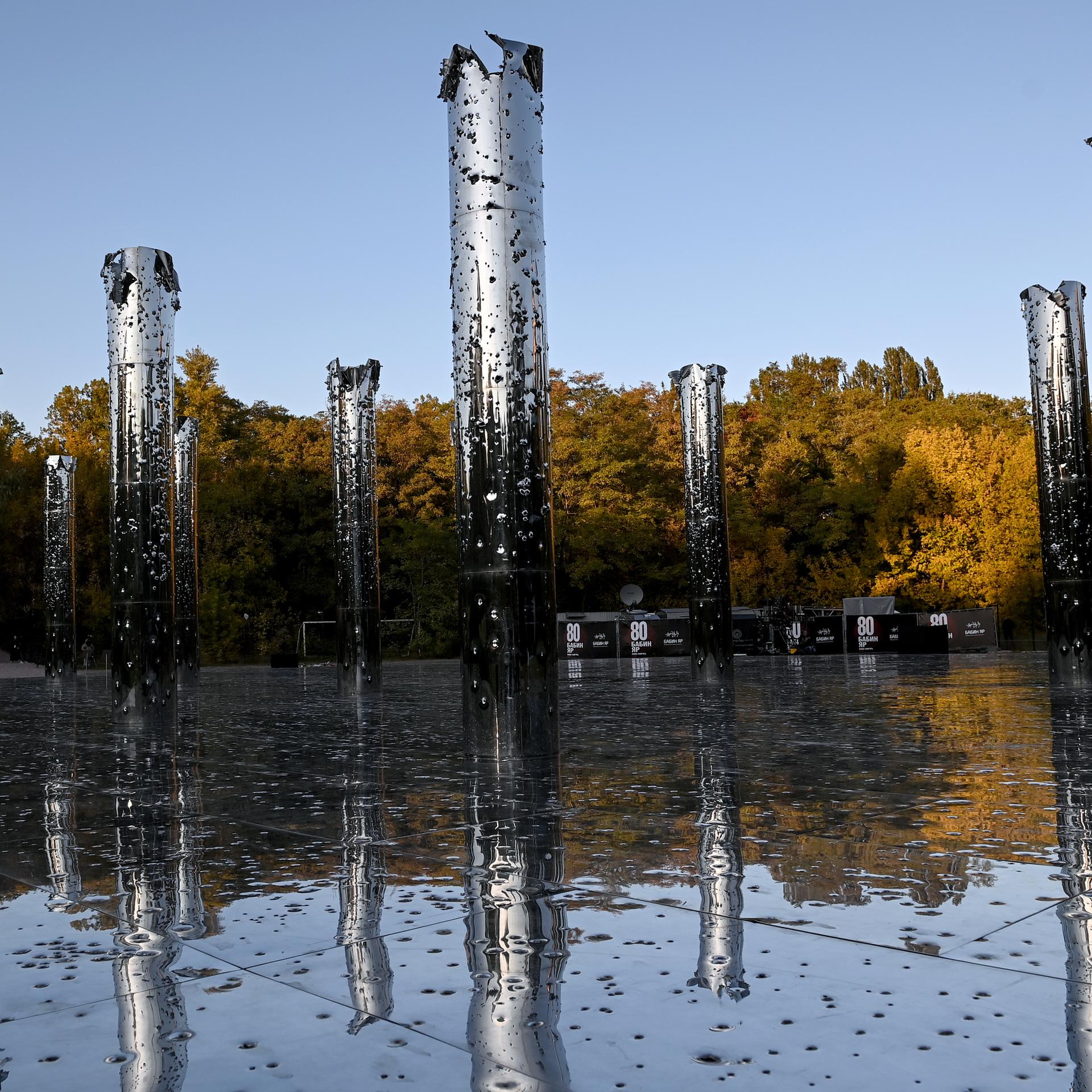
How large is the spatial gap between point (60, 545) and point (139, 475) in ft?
52.8

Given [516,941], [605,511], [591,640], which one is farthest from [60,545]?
[516,941]

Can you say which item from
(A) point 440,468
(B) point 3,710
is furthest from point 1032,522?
(B) point 3,710

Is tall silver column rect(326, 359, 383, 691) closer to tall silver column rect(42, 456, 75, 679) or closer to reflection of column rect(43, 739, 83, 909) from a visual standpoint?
reflection of column rect(43, 739, 83, 909)

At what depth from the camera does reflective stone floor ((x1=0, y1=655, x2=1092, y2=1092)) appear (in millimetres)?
2660

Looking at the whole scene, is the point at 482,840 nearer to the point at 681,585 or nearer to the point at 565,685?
the point at 565,685

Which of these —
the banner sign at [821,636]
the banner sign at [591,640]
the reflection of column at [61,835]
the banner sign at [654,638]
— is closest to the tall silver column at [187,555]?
the reflection of column at [61,835]

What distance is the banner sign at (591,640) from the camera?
119 ft

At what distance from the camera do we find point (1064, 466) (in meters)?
15.9

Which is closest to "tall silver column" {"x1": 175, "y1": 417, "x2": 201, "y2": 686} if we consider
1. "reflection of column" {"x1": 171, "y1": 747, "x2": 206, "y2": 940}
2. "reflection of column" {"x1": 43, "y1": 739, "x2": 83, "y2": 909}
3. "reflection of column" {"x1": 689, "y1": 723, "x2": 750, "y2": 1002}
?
"reflection of column" {"x1": 43, "y1": 739, "x2": 83, "y2": 909}

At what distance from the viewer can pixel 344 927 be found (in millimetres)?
3832

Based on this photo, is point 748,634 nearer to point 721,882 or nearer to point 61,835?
point 61,835

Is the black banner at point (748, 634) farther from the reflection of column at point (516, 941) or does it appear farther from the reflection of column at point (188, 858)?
the reflection of column at point (516, 941)

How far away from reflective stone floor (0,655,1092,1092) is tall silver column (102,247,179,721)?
4.45 metres

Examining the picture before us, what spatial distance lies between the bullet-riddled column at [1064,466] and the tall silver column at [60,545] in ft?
67.9
